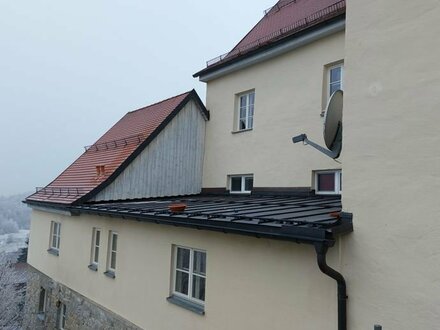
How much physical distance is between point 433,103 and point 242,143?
24.2ft

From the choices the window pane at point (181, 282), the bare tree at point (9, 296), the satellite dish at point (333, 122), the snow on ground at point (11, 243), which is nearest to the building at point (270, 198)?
the window pane at point (181, 282)

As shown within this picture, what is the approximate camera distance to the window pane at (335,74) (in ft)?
28.6

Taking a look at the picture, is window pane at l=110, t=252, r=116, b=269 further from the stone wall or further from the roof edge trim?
the roof edge trim

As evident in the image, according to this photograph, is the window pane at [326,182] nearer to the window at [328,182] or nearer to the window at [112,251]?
the window at [328,182]

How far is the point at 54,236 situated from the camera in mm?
14312

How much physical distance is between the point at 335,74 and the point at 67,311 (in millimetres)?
10813

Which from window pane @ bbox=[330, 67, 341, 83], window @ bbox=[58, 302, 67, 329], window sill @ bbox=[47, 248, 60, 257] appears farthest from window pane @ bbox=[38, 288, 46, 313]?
window pane @ bbox=[330, 67, 341, 83]

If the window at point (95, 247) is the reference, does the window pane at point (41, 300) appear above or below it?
below

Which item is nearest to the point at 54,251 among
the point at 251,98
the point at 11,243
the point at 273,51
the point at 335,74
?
the point at 251,98

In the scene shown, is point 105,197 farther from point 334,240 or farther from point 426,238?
point 426,238

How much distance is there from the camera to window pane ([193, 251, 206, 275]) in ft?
23.4

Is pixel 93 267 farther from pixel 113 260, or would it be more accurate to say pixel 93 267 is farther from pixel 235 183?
pixel 235 183

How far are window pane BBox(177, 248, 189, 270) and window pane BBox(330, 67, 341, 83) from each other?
521 centimetres

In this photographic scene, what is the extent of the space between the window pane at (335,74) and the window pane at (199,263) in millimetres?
5074
